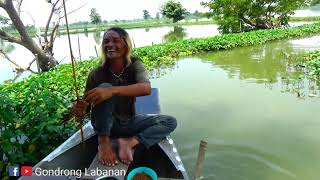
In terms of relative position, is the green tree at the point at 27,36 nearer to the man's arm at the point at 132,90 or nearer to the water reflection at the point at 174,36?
the man's arm at the point at 132,90

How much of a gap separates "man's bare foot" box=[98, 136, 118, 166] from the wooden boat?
0.14 ft

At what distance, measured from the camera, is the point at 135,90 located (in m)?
2.98

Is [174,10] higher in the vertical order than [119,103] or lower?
higher

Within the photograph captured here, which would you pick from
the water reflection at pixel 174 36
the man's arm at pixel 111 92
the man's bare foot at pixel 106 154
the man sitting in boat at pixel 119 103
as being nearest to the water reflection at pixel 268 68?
the man sitting in boat at pixel 119 103

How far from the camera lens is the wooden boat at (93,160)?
2.88 meters

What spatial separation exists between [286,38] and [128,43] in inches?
826

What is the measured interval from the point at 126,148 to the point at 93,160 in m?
0.30

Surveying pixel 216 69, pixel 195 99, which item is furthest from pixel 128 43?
pixel 216 69

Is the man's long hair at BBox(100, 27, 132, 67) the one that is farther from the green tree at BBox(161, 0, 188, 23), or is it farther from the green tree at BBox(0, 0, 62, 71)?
the green tree at BBox(161, 0, 188, 23)

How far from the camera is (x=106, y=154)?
2.95 metres

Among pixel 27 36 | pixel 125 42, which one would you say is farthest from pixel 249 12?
pixel 125 42

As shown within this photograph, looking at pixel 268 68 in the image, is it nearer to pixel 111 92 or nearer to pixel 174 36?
pixel 111 92

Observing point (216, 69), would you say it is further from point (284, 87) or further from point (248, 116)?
point (248, 116)

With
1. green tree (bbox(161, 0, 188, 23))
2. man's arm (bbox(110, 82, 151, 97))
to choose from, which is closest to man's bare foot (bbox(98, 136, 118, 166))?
man's arm (bbox(110, 82, 151, 97))
